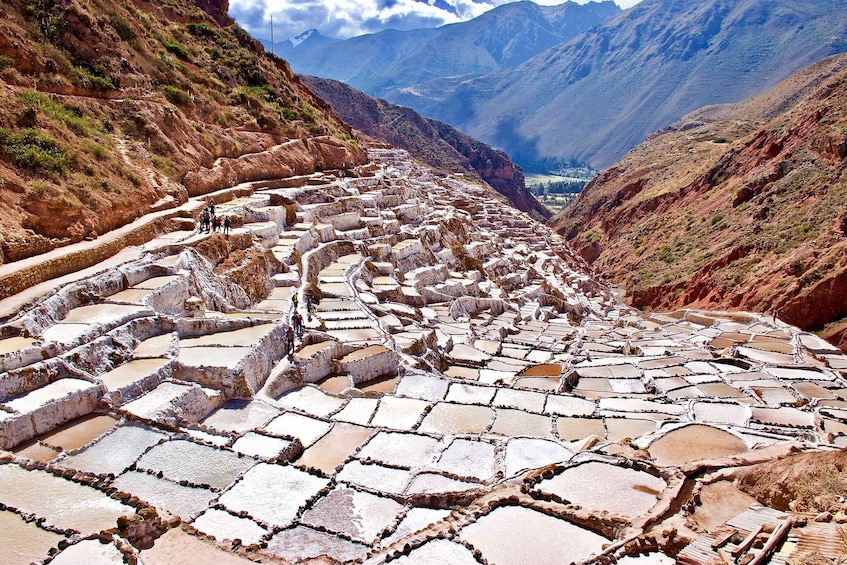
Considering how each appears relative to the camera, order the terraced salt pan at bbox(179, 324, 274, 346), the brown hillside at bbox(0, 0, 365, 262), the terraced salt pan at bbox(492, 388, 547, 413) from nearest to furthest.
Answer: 1. the terraced salt pan at bbox(179, 324, 274, 346)
2. the terraced salt pan at bbox(492, 388, 547, 413)
3. the brown hillside at bbox(0, 0, 365, 262)

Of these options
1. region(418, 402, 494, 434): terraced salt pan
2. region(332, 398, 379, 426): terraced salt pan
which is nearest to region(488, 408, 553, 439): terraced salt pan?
region(418, 402, 494, 434): terraced salt pan

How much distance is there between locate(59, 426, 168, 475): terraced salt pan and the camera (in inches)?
321

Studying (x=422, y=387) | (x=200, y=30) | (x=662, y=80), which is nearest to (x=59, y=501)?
(x=422, y=387)

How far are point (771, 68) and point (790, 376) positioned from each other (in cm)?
15568

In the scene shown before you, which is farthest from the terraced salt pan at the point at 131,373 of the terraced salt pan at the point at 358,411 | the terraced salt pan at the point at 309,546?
the terraced salt pan at the point at 309,546

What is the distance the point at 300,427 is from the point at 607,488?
16.5 ft

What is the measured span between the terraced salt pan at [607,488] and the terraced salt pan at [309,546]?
8.48 feet

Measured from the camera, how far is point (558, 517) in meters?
7.57

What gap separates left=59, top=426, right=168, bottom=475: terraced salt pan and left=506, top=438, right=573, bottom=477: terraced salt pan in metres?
5.24

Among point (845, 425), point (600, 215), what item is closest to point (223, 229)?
point (845, 425)

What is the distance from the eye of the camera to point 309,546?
24.2 ft

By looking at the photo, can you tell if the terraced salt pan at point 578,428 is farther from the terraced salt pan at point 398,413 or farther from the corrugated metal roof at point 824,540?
the corrugated metal roof at point 824,540

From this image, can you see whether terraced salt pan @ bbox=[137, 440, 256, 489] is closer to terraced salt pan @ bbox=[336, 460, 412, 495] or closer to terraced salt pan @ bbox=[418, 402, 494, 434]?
terraced salt pan @ bbox=[336, 460, 412, 495]

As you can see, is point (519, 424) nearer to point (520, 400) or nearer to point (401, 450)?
point (520, 400)
